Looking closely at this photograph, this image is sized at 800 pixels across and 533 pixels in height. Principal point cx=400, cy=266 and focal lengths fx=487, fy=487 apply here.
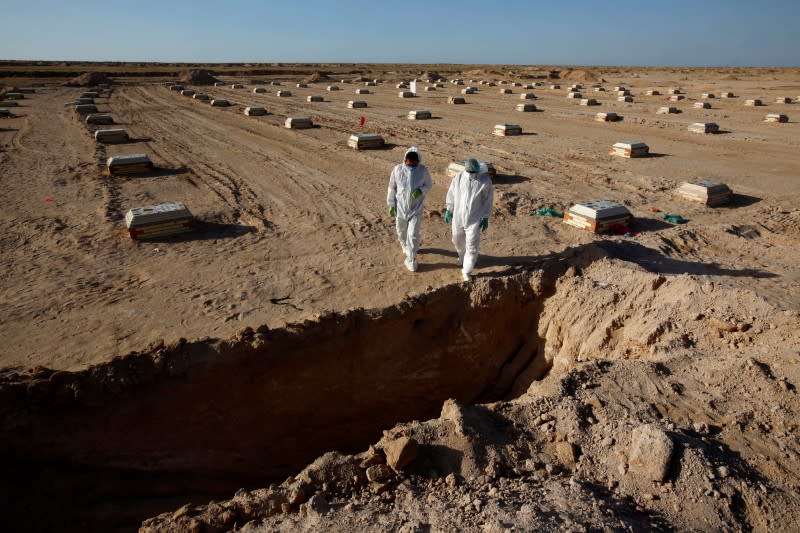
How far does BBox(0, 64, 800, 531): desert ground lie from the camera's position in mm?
3320

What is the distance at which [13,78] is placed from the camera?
4766 centimetres

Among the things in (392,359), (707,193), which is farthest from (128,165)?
(707,193)

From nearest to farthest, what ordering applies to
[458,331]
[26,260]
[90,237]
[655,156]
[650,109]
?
[458,331]
[26,260]
[90,237]
[655,156]
[650,109]

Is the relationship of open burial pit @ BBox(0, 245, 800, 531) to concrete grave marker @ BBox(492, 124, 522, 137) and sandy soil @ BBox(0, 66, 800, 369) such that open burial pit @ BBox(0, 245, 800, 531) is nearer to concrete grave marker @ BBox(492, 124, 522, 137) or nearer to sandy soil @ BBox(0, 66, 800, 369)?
sandy soil @ BBox(0, 66, 800, 369)

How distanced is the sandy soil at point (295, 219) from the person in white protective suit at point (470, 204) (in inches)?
Answer: 25.4

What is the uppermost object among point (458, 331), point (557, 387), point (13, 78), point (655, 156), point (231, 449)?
point (13, 78)

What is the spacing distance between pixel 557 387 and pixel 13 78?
61632 mm

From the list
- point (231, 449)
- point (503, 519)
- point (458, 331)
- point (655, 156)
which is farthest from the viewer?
point (655, 156)

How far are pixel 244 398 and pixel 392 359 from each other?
5.78 ft

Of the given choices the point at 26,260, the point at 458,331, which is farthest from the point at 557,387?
the point at 26,260

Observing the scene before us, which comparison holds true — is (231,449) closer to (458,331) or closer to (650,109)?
(458,331)

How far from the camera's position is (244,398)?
5.24m

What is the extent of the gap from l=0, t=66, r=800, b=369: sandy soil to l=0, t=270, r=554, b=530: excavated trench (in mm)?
573

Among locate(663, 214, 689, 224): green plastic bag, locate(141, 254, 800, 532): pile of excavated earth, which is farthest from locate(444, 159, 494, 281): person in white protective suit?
locate(663, 214, 689, 224): green plastic bag
